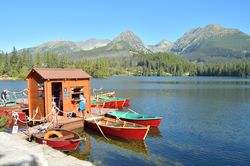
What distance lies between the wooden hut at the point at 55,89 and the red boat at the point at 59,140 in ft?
16.6

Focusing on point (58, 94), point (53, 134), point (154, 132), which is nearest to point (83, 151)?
point (53, 134)

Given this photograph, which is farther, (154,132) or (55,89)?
(55,89)

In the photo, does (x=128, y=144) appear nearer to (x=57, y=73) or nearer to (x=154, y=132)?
(x=154, y=132)

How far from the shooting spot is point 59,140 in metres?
18.9

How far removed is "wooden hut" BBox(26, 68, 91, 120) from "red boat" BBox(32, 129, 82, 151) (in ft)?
16.6

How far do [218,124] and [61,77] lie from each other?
20.2 meters

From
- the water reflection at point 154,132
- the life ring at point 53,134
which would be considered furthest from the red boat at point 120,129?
the life ring at point 53,134

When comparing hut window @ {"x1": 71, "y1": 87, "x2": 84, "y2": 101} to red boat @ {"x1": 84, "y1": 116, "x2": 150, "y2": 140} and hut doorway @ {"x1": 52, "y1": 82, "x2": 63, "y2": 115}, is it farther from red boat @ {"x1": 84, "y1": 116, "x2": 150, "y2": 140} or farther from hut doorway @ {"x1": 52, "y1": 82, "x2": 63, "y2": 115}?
red boat @ {"x1": 84, "y1": 116, "x2": 150, "y2": 140}

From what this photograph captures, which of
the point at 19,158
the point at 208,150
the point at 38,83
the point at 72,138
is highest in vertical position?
the point at 38,83

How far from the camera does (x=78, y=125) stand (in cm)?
2658

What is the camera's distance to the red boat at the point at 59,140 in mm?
19000

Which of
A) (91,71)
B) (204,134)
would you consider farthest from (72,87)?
(91,71)

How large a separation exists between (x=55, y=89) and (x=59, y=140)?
11266 millimetres

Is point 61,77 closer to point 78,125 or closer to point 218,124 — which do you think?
point 78,125
